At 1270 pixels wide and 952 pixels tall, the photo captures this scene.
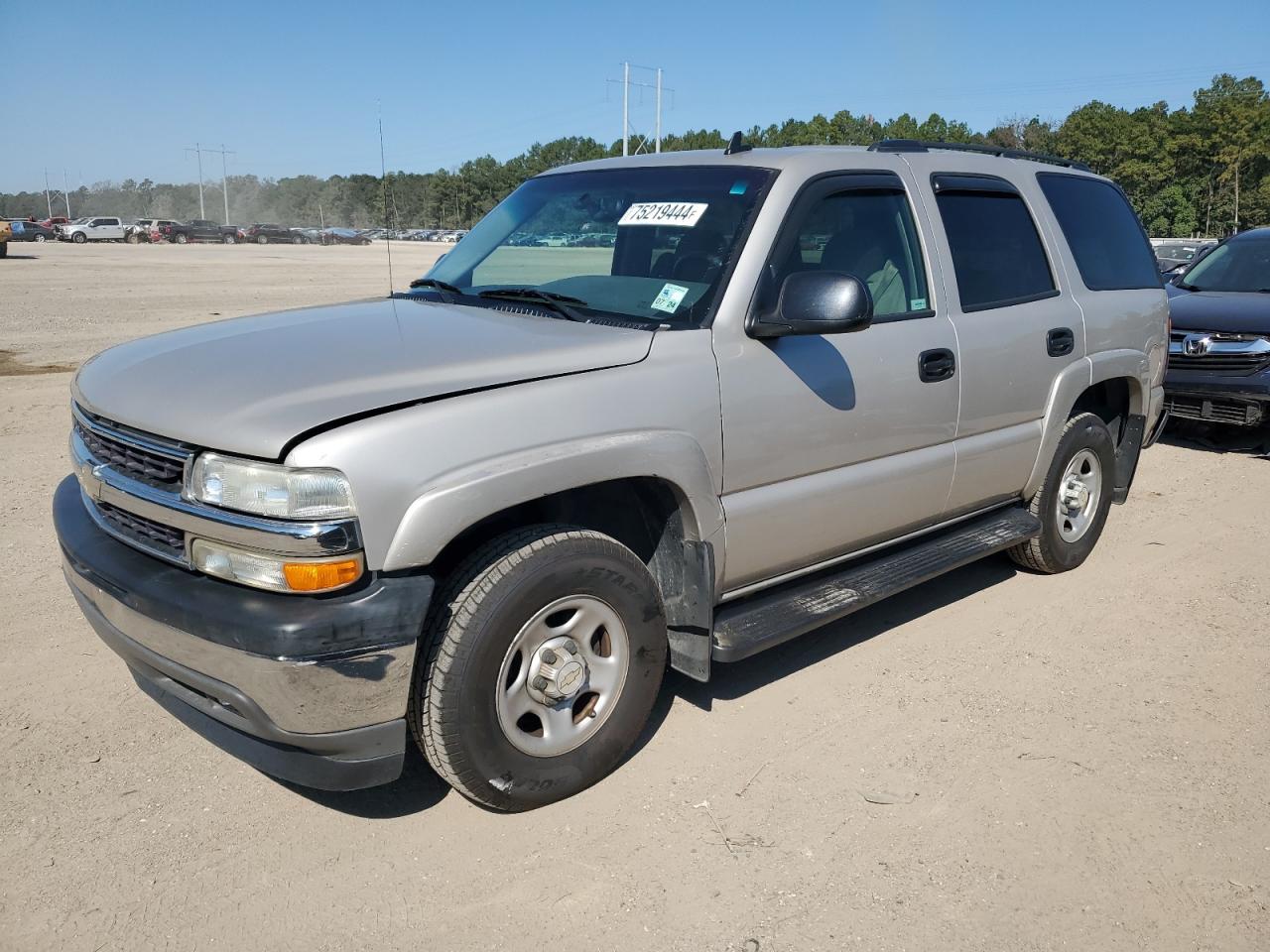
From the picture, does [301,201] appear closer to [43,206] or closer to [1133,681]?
[43,206]

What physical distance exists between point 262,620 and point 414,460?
1.76ft

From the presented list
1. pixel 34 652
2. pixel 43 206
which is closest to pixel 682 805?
pixel 34 652

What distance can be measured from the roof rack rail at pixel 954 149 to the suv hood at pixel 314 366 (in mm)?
1681

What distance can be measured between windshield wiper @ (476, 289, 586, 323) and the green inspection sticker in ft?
0.83

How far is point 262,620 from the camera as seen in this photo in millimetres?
2484

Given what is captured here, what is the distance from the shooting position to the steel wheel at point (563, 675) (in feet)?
9.59

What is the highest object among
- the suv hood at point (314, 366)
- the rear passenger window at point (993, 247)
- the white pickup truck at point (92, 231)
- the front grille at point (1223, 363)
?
the rear passenger window at point (993, 247)

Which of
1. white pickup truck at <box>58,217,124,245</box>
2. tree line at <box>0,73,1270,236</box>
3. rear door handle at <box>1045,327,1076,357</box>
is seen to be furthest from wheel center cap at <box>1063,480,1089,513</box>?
white pickup truck at <box>58,217,124,245</box>

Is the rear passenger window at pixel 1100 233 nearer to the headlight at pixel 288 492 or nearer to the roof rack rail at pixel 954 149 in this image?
the roof rack rail at pixel 954 149

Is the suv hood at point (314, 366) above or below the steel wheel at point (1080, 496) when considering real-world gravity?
above

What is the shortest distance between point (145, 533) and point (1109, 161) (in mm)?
80440

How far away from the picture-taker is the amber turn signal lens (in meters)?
2.49

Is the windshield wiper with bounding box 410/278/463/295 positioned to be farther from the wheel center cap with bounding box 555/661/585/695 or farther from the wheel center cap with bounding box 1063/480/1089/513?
the wheel center cap with bounding box 1063/480/1089/513

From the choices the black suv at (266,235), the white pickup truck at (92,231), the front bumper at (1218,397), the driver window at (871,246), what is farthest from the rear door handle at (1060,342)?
the black suv at (266,235)
